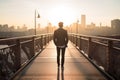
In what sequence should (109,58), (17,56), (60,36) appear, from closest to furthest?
(109,58) < (17,56) < (60,36)

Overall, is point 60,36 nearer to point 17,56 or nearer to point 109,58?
point 17,56

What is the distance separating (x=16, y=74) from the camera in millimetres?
9773

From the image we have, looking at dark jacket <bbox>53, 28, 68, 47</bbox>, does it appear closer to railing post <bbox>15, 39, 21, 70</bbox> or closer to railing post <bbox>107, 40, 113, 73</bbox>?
railing post <bbox>15, 39, 21, 70</bbox>

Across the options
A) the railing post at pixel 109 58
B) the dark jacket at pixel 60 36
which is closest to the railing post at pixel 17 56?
the dark jacket at pixel 60 36

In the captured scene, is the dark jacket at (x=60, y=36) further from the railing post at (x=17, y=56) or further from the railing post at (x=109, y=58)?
the railing post at (x=109, y=58)

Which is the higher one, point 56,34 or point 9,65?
point 56,34

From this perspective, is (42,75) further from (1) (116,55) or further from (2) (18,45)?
(1) (116,55)

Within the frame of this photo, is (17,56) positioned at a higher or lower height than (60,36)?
lower

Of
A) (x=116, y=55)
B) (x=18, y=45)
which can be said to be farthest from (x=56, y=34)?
(x=116, y=55)

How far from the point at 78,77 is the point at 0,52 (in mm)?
3005

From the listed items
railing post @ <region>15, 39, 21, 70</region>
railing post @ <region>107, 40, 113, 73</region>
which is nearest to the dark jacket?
railing post @ <region>15, 39, 21, 70</region>

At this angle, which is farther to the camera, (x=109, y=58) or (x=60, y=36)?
(x=60, y=36)

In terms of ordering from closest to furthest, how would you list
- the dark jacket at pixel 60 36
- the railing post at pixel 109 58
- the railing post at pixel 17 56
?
the railing post at pixel 109 58 < the railing post at pixel 17 56 < the dark jacket at pixel 60 36

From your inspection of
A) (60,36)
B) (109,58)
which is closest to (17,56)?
(60,36)
